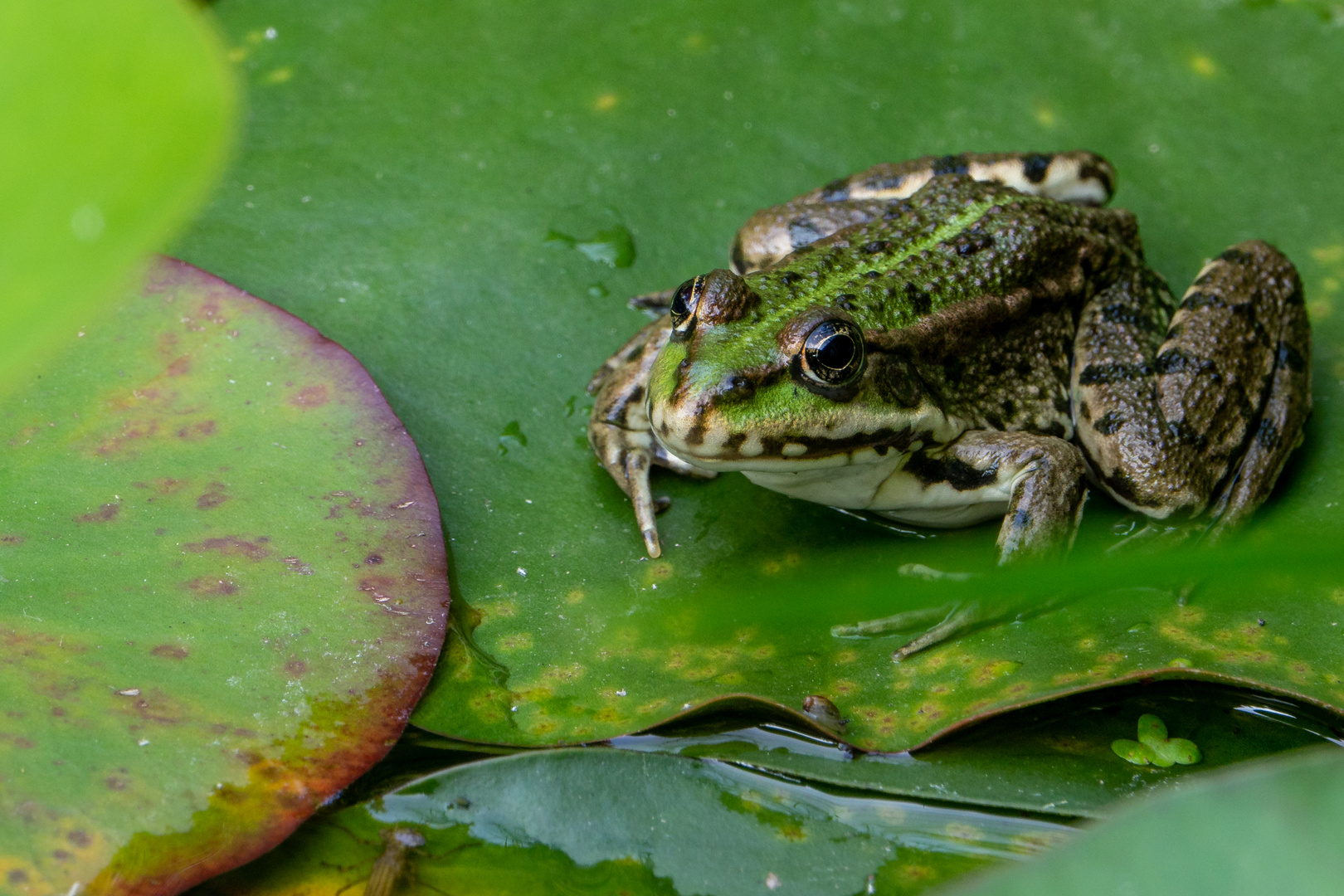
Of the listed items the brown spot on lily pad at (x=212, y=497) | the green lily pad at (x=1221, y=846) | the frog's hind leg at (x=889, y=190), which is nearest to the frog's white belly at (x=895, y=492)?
the frog's hind leg at (x=889, y=190)

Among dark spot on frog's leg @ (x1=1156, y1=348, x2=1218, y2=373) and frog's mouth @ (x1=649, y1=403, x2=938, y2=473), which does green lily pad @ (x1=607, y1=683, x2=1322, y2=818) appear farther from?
dark spot on frog's leg @ (x1=1156, y1=348, x2=1218, y2=373)

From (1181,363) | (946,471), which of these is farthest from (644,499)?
(1181,363)

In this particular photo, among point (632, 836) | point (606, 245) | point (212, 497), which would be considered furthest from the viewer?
point (606, 245)

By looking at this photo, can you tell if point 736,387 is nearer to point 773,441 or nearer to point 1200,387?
point 773,441

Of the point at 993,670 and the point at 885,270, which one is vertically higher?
the point at 885,270

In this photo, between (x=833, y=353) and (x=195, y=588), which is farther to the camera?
(x=833, y=353)

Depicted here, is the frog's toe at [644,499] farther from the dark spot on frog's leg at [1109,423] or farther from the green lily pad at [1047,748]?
the dark spot on frog's leg at [1109,423]

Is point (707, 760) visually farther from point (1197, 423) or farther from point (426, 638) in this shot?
point (1197, 423)

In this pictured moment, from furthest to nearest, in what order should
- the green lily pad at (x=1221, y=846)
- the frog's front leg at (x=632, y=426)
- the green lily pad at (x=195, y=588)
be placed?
the frog's front leg at (x=632, y=426)
the green lily pad at (x=195, y=588)
the green lily pad at (x=1221, y=846)
